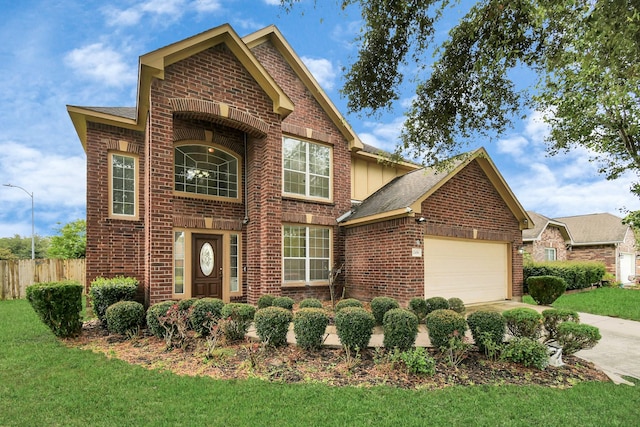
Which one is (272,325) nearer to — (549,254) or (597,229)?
(549,254)

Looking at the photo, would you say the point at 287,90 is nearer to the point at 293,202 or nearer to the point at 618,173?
the point at 293,202

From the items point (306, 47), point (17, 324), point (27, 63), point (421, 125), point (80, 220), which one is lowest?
point (17, 324)

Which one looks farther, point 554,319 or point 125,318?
point 125,318

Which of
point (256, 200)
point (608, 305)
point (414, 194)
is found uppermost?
point (414, 194)

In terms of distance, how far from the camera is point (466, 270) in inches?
455

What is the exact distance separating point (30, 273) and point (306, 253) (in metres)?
14.1

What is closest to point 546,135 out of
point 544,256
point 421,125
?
point 544,256

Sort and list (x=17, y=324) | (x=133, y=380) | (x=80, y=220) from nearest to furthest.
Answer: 1. (x=133, y=380)
2. (x=17, y=324)
3. (x=80, y=220)

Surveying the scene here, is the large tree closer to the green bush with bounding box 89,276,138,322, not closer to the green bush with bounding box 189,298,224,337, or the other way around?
the green bush with bounding box 189,298,224,337

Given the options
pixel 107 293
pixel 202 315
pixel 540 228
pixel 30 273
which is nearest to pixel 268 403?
pixel 202 315

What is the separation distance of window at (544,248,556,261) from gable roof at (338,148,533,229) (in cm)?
1224

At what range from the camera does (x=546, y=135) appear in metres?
16.6

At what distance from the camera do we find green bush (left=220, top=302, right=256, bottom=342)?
20.4ft

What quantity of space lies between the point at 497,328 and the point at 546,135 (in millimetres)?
14896
